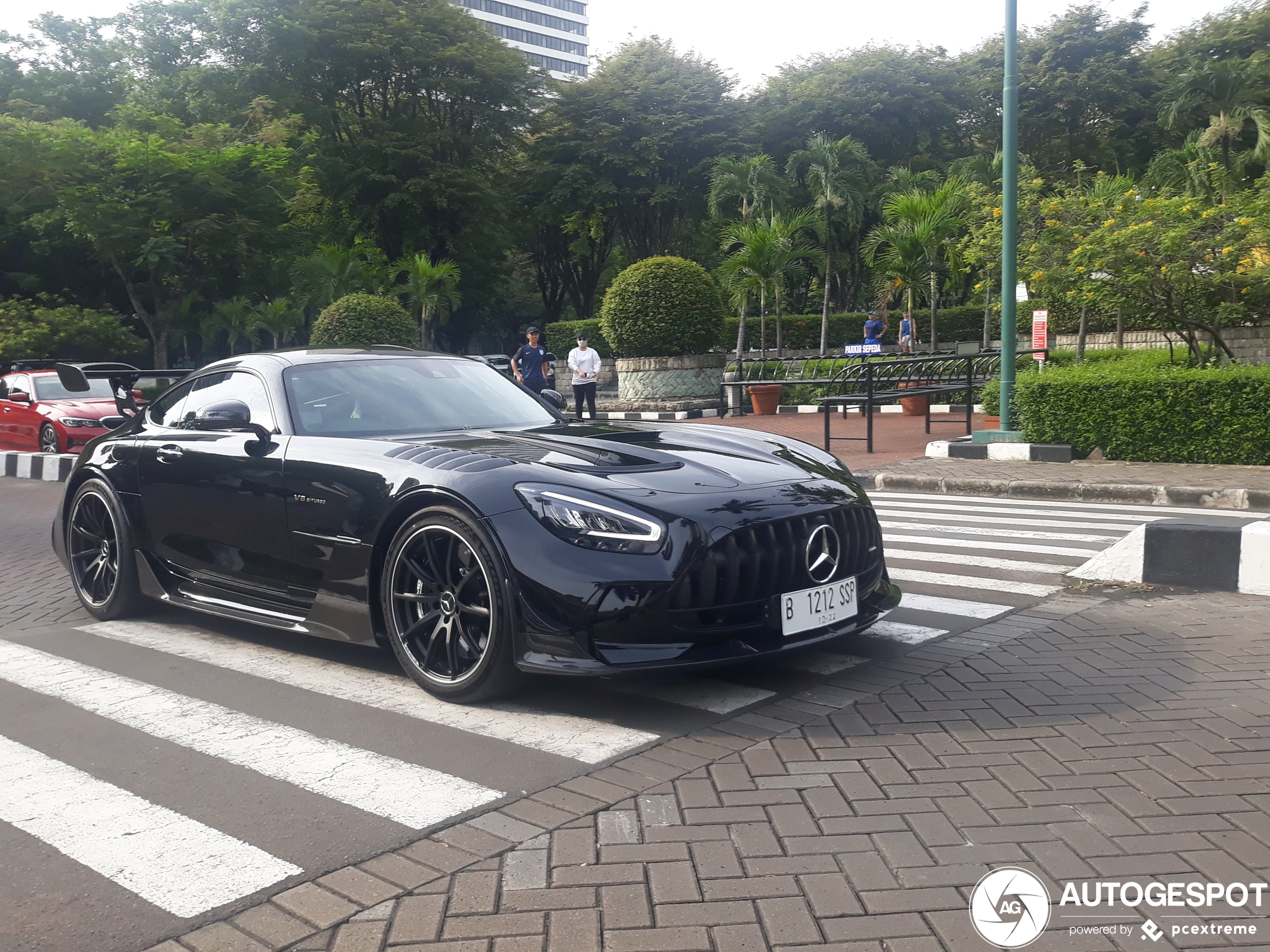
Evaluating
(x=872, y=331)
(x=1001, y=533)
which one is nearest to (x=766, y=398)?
(x=872, y=331)

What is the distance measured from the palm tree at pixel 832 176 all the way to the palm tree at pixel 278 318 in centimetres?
1716

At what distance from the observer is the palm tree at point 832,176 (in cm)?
3928

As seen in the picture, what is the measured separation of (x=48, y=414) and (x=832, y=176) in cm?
2824

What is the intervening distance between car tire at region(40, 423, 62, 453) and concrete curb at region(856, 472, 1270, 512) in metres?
12.7

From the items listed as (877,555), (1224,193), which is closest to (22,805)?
(877,555)

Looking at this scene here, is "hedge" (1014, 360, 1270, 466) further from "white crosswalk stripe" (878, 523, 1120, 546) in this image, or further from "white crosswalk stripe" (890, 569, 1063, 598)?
"white crosswalk stripe" (890, 569, 1063, 598)

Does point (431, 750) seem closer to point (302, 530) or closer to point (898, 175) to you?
point (302, 530)

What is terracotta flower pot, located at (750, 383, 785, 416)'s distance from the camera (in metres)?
24.2

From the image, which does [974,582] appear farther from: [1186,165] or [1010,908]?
[1186,165]

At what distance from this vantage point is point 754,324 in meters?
41.9

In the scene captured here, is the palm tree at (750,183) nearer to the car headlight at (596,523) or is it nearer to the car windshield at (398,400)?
the car windshield at (398,400)

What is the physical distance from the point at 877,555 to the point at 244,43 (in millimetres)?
40615

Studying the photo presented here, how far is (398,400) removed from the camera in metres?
5.56

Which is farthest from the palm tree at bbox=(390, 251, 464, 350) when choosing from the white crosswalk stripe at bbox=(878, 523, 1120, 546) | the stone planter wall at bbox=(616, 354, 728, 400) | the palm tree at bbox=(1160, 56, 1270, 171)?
the white crosswalk stripe at bbox=(878, 523, 1120, 546)
